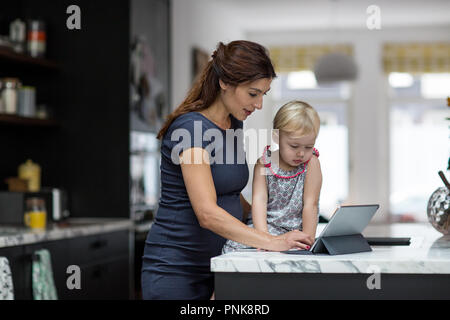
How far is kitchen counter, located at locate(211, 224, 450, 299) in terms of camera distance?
1500mm

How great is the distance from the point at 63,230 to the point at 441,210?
2073mm

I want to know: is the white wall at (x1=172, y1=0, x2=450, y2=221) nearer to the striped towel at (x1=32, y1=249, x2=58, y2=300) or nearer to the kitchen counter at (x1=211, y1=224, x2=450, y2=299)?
the striped towel at (x1=32, y1=249, x2=58, y2=300)

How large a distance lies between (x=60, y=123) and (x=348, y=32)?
16.6 ft

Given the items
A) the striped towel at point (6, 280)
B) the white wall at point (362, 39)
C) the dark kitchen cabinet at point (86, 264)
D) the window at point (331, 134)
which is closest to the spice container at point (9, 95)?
the dark kitchen cabinet at point (86, 264)

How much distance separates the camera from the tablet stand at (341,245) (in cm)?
161

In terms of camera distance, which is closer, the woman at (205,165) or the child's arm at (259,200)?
the woman at (205,165)

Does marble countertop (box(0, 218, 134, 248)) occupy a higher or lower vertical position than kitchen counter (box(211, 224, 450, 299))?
lower

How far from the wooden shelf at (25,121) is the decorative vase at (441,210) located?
2.48 m

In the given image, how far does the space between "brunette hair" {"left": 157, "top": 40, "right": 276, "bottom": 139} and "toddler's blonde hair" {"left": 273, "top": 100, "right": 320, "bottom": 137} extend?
0.38 ft

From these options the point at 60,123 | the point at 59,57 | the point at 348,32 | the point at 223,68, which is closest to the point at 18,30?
the point at 59,57

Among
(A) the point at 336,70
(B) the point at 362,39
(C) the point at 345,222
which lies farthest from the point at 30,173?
(B) the point at 362,39

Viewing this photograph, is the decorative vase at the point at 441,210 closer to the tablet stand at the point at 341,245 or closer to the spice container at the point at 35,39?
the tablet stand at the point at 341,245

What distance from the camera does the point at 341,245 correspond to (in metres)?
1.64

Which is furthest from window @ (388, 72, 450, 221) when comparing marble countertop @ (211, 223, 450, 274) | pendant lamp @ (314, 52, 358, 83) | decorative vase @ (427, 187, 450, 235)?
marble countertop @ (211, 223, 450, 274)
